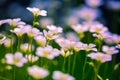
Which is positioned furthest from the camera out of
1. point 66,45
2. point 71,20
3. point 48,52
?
point 71,20

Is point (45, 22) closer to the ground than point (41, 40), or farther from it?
closer to the ground

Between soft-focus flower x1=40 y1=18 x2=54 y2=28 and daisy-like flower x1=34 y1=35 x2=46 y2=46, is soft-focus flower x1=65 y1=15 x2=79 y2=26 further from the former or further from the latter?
daisy-like flower x1=34 y1=35 x2=46 y2=46

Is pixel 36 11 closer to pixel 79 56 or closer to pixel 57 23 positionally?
pixel 79 56

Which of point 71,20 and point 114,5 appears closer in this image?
point 71,20

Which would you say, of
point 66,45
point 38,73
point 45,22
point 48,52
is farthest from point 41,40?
point 45,22

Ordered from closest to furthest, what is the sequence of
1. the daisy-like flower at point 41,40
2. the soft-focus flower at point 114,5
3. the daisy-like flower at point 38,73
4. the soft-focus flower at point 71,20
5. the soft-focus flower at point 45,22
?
the daisy-like flower at point 38,73 < the daisy-like flower at point 41,40 < the soft-focus flower at point 45,22 < the soft-focus flower at point 71,20 < the soft-focus flower at point 114,5

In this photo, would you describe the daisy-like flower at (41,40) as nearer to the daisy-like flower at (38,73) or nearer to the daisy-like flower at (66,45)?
the daisy-like flower at (66,45)

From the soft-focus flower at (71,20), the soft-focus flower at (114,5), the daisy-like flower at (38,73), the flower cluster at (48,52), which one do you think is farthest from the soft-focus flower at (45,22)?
the daisy-like flower at (38,73)

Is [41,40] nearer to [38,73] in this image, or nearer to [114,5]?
[38,73]

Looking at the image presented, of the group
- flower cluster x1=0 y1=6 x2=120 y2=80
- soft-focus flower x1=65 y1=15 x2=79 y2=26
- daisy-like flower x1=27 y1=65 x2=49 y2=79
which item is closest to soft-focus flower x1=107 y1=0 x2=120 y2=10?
soft-focus flower x1=65 y1=15 x2=79 y2=26

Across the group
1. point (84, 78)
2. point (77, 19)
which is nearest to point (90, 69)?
point (84, 78)

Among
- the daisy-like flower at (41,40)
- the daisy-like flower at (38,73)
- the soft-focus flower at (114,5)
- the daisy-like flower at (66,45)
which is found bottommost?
the soft-focus flower at (114,5)
